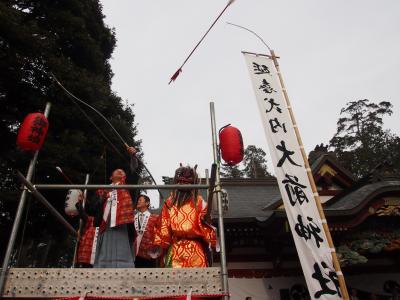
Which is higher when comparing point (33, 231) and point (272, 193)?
point (272, 193)

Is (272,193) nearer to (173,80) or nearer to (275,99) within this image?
(275,99)

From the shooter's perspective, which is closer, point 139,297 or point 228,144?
point 139,297

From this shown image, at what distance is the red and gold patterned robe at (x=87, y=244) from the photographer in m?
5.49

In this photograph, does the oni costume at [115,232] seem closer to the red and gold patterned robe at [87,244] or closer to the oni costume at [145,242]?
the oni costume at [145,242]

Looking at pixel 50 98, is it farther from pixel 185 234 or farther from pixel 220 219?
pixel 220 219

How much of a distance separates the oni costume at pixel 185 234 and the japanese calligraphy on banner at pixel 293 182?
2050 millimetres

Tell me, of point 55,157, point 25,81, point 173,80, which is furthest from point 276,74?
point 25,81

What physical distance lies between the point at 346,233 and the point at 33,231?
895 cm

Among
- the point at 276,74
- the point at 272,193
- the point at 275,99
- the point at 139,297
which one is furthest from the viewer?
the point at 272,193

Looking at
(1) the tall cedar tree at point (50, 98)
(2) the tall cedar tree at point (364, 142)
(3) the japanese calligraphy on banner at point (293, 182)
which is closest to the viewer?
(3) the japanese calligraphy on banner at point (293, 182)

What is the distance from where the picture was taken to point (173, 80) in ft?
18.0

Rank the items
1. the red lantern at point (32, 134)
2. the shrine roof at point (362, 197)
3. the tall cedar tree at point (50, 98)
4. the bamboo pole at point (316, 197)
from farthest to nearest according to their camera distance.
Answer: the tall cedar tree at point (50, 98) → the shrine roof at point (362, 197) → the bamboo pole at point (316, 197) → the red lantern at point (32, 134)

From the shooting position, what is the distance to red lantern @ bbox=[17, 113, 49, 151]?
149 inches

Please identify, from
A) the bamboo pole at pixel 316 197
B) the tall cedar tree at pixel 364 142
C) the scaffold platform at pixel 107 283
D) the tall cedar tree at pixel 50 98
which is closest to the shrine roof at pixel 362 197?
the bamboo pole at pixel 316 197
